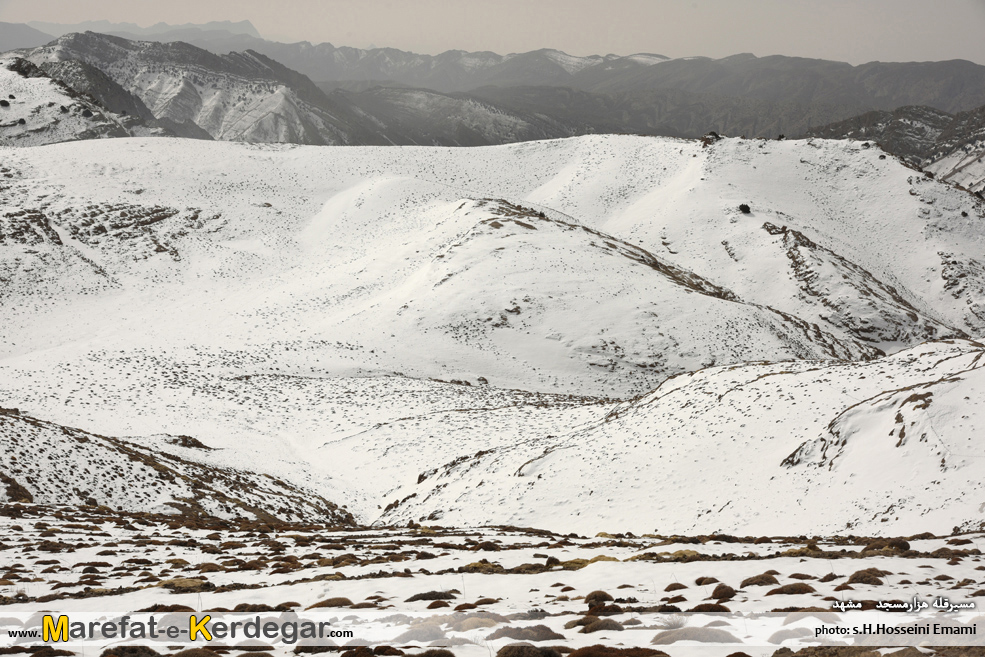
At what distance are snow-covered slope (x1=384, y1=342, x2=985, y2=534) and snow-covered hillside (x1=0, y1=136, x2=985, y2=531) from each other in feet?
0.41

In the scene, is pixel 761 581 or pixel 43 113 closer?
pixel 761 581

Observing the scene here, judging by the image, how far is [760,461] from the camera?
56.9 feet

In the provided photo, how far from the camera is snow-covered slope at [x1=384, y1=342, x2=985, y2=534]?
13.8 meters

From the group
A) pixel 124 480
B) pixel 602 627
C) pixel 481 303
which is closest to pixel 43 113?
pixel 481 303

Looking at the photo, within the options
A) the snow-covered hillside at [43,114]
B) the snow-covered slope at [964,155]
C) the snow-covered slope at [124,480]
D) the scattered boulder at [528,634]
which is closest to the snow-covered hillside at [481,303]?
the snow-covered slope at [124,480]

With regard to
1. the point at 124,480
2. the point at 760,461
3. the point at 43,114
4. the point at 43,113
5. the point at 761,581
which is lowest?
the point at 124,480

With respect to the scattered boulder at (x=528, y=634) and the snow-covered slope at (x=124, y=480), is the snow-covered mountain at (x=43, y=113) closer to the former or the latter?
the snow-covered slope at (x=124, y=480)

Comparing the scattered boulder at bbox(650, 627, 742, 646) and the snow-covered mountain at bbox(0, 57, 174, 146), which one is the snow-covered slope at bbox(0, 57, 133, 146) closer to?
the snow-covered mountain at bbox(0, 57, 174, 146)

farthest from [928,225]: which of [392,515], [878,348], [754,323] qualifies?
[392,515]

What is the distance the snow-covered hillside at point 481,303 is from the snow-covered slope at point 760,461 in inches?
4.9

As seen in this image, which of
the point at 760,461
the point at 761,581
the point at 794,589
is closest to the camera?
the point at 794,589

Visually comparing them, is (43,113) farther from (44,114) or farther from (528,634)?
(528,634)

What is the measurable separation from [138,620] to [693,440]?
15318mm

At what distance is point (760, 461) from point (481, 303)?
92.3ft
